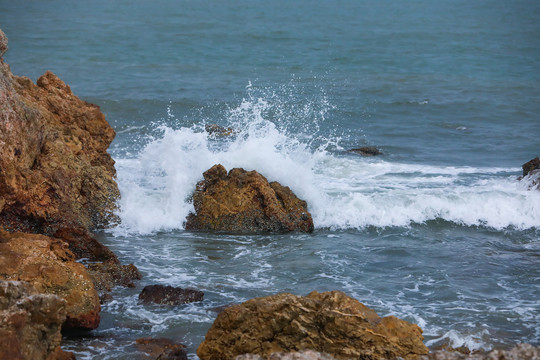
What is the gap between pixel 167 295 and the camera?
740 centimetres

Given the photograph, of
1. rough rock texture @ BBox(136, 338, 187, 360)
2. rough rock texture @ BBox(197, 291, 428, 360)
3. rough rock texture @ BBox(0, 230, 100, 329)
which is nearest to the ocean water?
rough rock texture @ BBox(136, 338, 187, 360)

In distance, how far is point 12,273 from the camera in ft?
20.6

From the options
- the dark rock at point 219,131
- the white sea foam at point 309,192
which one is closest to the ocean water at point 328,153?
the white sea foam at point 309,192

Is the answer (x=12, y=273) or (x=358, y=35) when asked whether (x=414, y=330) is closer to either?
(x=12, y=273)

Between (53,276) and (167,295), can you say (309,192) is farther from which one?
(53,276)

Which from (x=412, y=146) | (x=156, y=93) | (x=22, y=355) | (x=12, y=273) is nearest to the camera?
(x=22, y=355)

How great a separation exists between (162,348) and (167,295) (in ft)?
4.09

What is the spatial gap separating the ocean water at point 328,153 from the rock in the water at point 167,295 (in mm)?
160

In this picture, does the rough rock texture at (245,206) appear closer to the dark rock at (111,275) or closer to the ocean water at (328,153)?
the ocean water at (328,153)

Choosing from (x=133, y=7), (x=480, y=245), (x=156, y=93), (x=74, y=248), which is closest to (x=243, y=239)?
(x=74, y=248)

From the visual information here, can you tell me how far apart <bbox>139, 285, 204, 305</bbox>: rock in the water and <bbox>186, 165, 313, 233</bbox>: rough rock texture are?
291 centimetres

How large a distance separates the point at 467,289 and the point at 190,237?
4.14 meters

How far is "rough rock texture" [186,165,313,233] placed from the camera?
409 inches

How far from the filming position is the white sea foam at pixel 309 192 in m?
11.4
